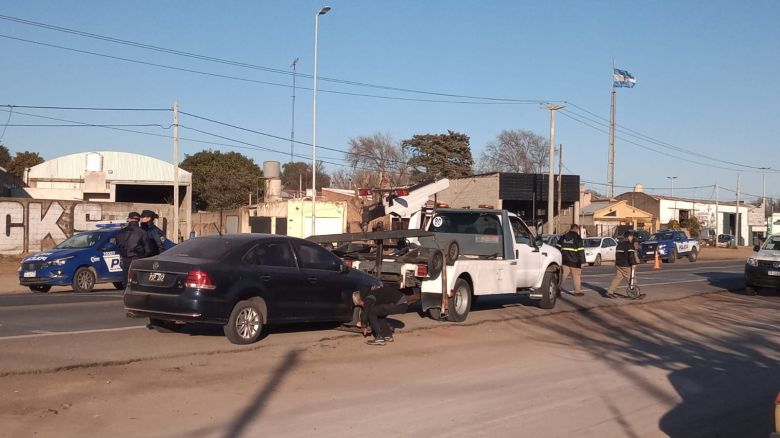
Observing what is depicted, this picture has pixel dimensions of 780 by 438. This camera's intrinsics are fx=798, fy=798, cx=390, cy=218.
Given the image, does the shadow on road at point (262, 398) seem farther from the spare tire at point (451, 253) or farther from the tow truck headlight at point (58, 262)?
the tow truck headlight at point (58, 262)

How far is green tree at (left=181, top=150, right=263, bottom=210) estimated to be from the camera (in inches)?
2501

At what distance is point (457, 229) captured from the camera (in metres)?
16.4

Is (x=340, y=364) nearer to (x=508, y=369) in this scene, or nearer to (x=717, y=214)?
(x=508, y=369)

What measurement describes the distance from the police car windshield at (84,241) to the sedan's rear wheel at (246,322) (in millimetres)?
10989

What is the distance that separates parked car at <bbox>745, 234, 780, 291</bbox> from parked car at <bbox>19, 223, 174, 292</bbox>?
55.5ft

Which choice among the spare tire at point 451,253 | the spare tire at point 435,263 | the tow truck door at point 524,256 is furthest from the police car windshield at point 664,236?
the spare tire at point 435,263

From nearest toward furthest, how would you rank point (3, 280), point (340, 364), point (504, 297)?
point (340, 364), point (504, 297), point (3, 280)

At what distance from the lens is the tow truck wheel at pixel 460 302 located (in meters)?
14.4

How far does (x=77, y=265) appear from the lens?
2002cm

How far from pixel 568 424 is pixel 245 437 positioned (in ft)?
10.3

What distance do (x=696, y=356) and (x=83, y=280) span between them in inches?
578

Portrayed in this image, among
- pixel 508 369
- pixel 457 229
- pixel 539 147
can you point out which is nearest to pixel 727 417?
pixel 508 369

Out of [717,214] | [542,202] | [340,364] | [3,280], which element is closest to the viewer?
[340,364]

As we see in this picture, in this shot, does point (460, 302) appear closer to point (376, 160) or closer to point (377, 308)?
point (377, 308)
